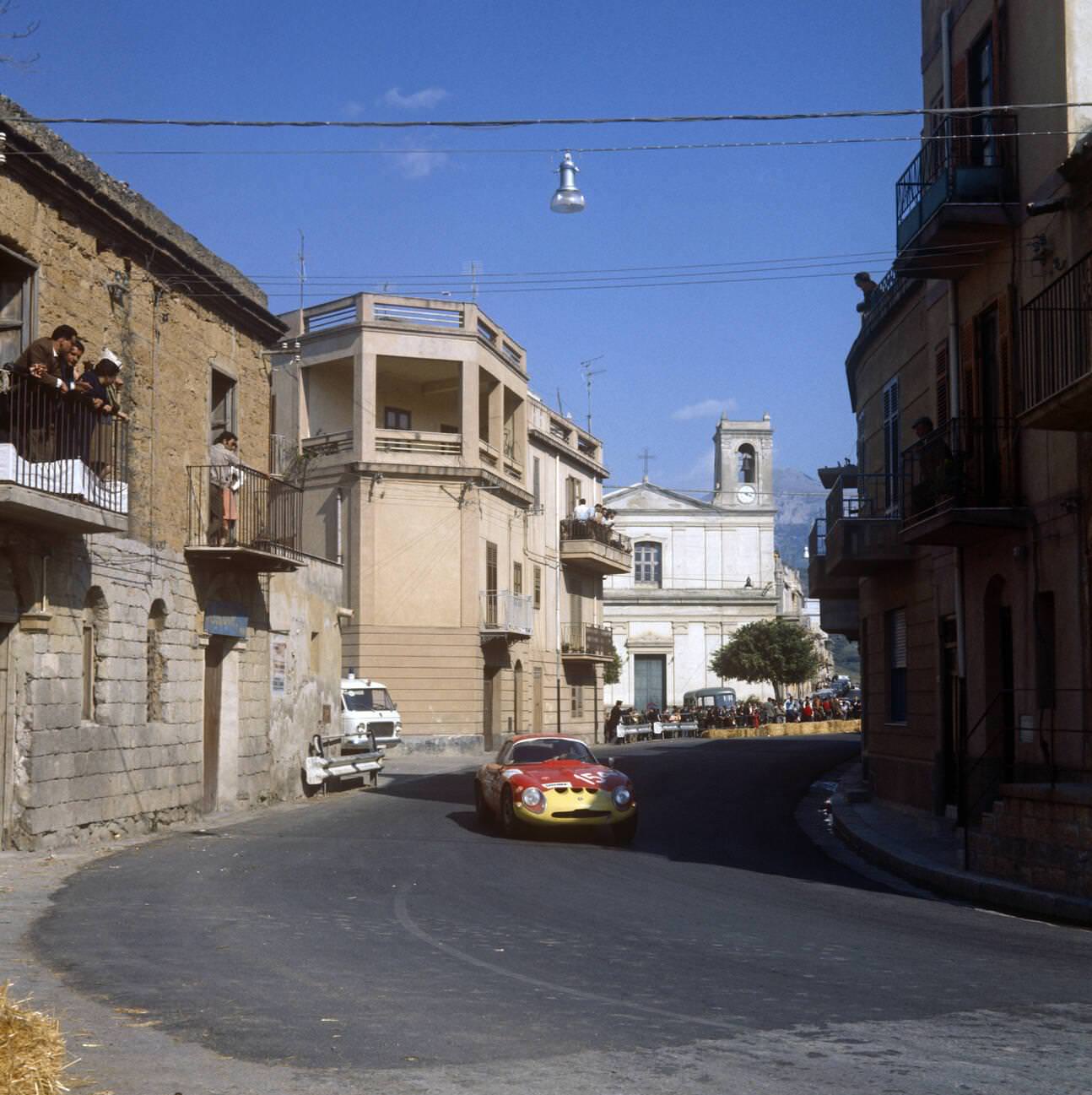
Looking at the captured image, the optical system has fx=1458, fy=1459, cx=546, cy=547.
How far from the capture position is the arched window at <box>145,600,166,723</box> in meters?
20.8

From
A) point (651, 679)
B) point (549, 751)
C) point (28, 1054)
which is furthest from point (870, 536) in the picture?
point (651, 679)

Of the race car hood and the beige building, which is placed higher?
the beige building

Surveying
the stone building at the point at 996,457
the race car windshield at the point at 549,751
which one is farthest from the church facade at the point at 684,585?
the race car windshield at the point at 549,751

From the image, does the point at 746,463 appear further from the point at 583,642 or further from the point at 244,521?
the point at 244,521

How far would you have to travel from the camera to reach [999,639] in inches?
777

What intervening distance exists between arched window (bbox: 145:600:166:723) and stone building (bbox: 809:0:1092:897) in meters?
10.7

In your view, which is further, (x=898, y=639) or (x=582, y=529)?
(x=582, y=529)

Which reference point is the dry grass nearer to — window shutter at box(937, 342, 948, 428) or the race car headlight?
the race car headlight

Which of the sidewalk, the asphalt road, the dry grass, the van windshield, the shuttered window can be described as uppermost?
the shuttered window

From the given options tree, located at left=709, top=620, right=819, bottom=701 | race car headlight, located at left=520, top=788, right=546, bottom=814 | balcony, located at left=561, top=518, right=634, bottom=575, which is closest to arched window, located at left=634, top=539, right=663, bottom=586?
tree, located at left=709, top=620, right=819, bottom=701

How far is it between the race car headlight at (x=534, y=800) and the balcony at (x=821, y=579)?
12963 millimetres

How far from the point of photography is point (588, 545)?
59.4 metres

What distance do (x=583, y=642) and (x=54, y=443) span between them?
44.6 m

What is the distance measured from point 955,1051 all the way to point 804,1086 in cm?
107
